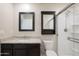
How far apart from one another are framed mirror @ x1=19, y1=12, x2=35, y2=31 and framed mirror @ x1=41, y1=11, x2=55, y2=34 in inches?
5.5

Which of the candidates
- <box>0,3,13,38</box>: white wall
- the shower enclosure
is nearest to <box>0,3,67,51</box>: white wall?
<box>0,3,13,38</box>: white wall

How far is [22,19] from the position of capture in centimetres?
149

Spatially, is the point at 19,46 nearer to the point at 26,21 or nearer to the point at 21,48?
the point at 21,48

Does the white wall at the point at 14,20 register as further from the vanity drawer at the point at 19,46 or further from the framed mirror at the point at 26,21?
the vanity drawer at the point at 19,46

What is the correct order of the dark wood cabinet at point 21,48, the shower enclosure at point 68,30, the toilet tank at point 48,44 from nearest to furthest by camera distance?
the dark wood cabinet at point 21,48, the toilet tank at point 48,44, the shower enclosure at point 68,30

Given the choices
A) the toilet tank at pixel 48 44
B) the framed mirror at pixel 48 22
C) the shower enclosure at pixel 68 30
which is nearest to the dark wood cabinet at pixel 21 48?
the toilet tank at pixel 48 44

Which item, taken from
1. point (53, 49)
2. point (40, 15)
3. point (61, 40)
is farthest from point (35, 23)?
point (61, 40)

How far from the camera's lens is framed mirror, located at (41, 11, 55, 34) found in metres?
1.50

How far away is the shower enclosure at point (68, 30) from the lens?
1660mm

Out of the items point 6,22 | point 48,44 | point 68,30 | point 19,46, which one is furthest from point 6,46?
point 68,30

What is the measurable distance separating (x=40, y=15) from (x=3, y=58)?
29.6 inches

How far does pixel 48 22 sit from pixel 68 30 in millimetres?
440

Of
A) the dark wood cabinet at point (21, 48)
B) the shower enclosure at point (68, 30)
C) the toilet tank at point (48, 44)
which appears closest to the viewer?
the dark wood cabinet at point (21, 48)

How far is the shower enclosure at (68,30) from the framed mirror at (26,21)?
15.8 inches
